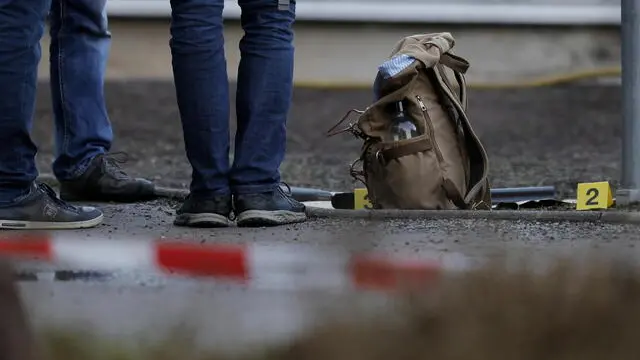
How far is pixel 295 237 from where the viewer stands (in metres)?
3.40

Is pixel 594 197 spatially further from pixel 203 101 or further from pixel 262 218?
pixel 203 101

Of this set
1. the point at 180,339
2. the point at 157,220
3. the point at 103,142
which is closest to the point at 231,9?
the point at 103,142

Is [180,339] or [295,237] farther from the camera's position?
[295,237]

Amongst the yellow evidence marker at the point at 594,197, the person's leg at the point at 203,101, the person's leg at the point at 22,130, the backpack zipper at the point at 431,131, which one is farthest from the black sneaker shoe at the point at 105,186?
the yellow evidence marker at the point at 594,197

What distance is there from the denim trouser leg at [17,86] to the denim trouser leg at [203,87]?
41 cm

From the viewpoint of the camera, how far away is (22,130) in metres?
3.54

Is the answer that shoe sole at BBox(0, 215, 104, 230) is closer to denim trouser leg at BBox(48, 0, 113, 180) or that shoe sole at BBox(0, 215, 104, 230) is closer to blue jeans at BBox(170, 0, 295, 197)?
blue jeans at BBox(170, 0, 295, 197)

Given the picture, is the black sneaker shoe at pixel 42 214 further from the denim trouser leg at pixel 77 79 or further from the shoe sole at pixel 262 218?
the denim trouser leg at pixel 77 79

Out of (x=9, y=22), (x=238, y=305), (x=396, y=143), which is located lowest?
(x=238, y=305)

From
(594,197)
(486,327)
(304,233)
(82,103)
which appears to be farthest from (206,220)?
(486,327)

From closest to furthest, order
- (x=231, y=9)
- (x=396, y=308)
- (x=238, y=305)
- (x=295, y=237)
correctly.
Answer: (x=396, y=308) < (x=238, y=305) < (x=295, y=237) < (x=231, y=9)

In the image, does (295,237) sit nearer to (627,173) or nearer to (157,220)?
(157,220)

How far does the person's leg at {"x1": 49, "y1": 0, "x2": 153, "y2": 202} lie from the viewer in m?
4.30

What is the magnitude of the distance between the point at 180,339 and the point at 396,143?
6.30 ft
